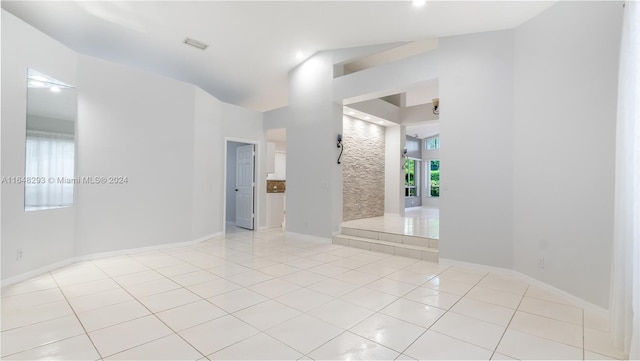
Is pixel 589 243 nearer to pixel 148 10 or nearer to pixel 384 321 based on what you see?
pixel 384 321

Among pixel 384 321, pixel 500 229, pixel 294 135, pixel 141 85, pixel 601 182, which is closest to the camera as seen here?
pixel 384 321

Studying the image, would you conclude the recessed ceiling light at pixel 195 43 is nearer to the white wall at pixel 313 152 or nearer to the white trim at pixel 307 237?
the white wall at pixel 313 152

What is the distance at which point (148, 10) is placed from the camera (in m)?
4.14

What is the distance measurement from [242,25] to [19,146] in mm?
3298

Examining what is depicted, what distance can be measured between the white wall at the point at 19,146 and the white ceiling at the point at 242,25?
0.72 meters

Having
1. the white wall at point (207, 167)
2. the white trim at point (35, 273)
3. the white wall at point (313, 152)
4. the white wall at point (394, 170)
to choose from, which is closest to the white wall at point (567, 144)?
the white wall at point (313, 152)

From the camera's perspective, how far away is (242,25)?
461cm

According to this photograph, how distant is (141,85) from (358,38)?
3.72 metres

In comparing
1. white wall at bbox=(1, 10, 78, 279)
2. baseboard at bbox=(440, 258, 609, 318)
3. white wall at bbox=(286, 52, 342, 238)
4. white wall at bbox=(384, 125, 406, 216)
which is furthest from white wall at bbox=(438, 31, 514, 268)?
white wall at bbox=(1, 10, 78, 279)

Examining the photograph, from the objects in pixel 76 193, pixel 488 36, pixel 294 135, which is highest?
pixel 488 36

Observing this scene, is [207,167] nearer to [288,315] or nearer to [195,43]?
[195,43]

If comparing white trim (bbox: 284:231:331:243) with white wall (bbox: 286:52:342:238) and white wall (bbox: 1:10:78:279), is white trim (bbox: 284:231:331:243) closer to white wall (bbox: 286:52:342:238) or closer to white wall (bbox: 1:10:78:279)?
white wall (bbox: 286:52:342:238)

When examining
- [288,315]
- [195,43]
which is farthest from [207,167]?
[288,315]

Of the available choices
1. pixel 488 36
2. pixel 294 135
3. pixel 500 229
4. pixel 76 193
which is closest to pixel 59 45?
pixel 76 193
